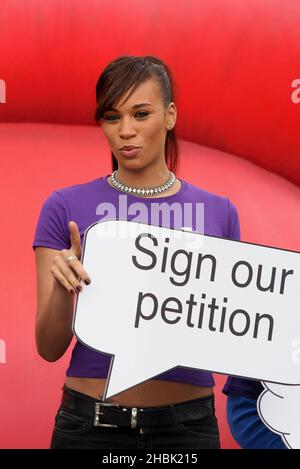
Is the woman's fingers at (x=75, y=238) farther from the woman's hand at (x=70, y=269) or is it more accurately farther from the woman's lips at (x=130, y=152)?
the woman's lips at (x=130, y=152)

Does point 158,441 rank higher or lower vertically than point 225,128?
lower

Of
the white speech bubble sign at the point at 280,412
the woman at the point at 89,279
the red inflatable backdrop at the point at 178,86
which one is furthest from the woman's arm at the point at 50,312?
the red inflatable backdrop at the point at 178,86

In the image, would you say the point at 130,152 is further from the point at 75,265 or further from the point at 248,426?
the point at 248,426

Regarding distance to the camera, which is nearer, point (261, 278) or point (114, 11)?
point (261, 278)

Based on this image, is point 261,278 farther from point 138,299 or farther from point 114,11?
point 114,11

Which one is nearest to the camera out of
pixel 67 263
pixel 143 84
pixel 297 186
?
pixel 67 263

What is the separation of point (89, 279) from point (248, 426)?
351 mm

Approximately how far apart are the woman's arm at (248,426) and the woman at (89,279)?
16cm

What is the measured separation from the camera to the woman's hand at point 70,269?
2.74ft

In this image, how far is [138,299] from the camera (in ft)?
2.95

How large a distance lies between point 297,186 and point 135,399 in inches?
34.5

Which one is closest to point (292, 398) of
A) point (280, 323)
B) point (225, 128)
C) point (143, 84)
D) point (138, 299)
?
point (280, 323)

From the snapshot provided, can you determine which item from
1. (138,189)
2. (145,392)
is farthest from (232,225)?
(145,392)

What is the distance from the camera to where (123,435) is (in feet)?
2.85
